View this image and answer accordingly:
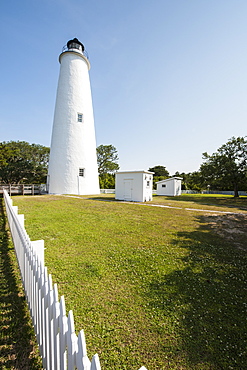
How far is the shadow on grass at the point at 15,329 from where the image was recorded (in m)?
1.79

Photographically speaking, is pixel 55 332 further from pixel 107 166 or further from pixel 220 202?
pixel 107 166

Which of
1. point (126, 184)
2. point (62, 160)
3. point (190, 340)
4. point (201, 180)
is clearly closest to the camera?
point (190, 340)

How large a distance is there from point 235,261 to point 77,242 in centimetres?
411

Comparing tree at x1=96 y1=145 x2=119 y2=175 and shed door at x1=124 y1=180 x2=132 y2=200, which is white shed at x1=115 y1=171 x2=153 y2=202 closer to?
shed door at x1=124 y1=180 x2=132 y2=200

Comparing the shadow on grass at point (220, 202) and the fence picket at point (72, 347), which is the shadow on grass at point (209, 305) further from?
the shadow on grass at point (220, 202)

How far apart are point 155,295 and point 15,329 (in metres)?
2.00

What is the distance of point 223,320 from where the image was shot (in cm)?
240

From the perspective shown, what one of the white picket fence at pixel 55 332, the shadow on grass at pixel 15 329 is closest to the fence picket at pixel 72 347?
the white picket fence at pixel 55 332

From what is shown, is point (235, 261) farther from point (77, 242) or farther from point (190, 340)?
point (77, 242)

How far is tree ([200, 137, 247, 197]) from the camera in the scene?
21984mm

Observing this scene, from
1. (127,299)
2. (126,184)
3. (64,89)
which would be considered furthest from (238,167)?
(127,299)

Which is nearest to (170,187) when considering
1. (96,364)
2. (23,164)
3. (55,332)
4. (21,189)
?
(21,189)

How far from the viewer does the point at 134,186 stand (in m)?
16.6

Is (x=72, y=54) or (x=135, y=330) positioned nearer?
(x=135, y=330)
